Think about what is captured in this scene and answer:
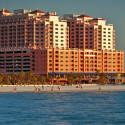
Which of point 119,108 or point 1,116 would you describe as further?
point 119,108

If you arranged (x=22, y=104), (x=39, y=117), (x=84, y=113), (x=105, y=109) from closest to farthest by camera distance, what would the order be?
(x=39, y=117), (x=84, y=113), (x=105, y=109), (x=22, y=104)

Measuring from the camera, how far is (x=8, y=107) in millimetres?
131000

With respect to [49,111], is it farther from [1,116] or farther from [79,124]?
[79,124]

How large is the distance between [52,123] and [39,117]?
10011mm

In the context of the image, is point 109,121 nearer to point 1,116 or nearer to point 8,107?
point 1,116

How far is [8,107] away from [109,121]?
36.9 meters

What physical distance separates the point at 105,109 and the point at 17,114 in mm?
25089

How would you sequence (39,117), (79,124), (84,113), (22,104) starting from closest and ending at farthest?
(79,124) → (39,117) → (84,113) → (22,104)

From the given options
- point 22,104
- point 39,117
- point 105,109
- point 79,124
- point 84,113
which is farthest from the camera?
point 22,104


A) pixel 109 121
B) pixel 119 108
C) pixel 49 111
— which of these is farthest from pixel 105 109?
pixel 109 121

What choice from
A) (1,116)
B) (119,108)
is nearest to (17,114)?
(1,116)

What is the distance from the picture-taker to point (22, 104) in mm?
141375

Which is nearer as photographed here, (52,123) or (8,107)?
(52,123)

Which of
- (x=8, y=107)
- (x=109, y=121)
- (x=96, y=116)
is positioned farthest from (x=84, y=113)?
(x=8, y=107)
